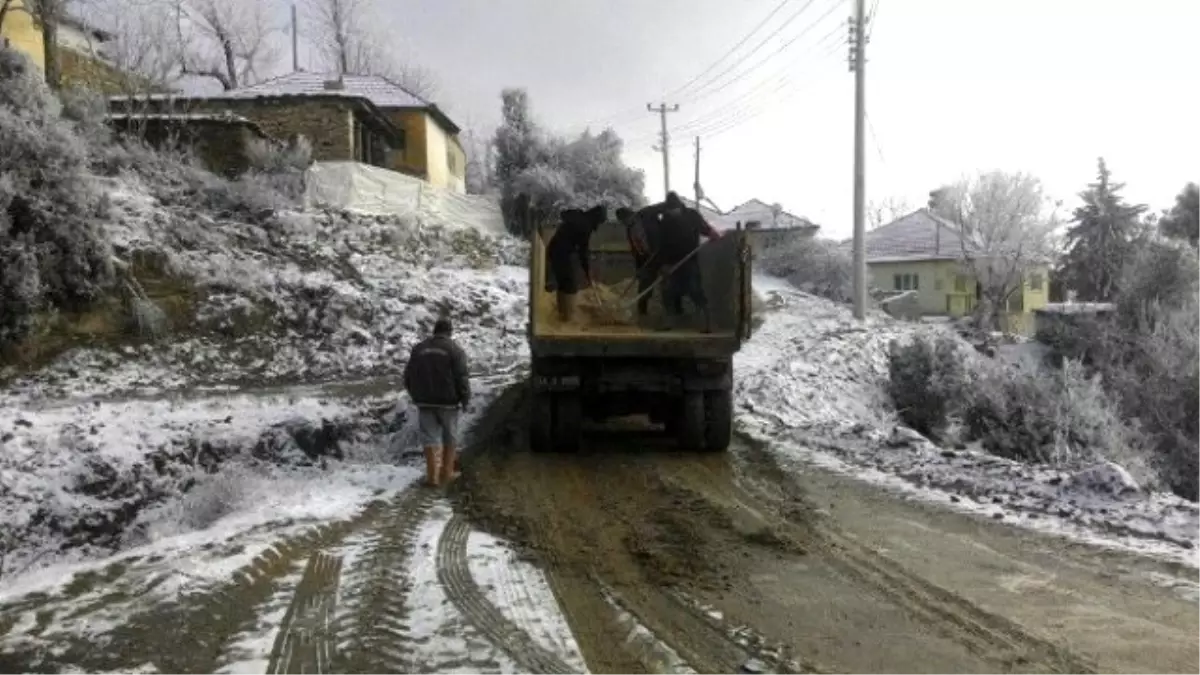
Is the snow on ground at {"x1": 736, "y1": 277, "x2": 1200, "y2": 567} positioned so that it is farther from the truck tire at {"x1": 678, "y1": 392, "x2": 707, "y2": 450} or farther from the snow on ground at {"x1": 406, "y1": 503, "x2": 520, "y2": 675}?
the snow on ground at {"x1": 406, "y1": 503, "x2": 520, "y2": 675}

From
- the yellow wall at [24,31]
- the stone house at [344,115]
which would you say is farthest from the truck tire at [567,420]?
the yellow wall at [24,31]

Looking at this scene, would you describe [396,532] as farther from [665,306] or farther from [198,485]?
[665,306]

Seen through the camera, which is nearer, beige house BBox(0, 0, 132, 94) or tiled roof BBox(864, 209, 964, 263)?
beige house BBox(0, 0, 132, 94)

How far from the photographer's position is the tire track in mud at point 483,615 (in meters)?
4.33

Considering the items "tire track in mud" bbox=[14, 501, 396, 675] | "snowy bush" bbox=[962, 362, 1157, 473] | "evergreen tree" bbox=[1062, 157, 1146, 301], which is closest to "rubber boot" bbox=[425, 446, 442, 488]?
"tire track in mud" bbox=[14, 501, 396, 675]

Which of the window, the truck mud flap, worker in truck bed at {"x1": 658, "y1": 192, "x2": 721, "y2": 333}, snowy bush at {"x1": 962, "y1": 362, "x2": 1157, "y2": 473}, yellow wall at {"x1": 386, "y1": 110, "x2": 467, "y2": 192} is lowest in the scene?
snowy bush at {"x1": 962, "y1": 362, "x2": 1157, "y2": 473}

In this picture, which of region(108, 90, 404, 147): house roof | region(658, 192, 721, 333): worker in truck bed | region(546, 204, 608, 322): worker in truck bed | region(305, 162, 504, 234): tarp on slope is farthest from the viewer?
region(305, 162, 504, 234): tarp on slope

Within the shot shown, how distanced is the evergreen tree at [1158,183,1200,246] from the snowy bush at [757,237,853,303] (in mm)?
16821

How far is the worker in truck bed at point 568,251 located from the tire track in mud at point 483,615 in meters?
4.66

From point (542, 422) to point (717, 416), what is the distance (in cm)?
193

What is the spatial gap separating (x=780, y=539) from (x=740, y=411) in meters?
7.04

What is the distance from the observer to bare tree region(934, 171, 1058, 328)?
141ft

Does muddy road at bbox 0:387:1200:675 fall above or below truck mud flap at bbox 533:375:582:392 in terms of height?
below

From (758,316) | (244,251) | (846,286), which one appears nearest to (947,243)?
(846,286)
